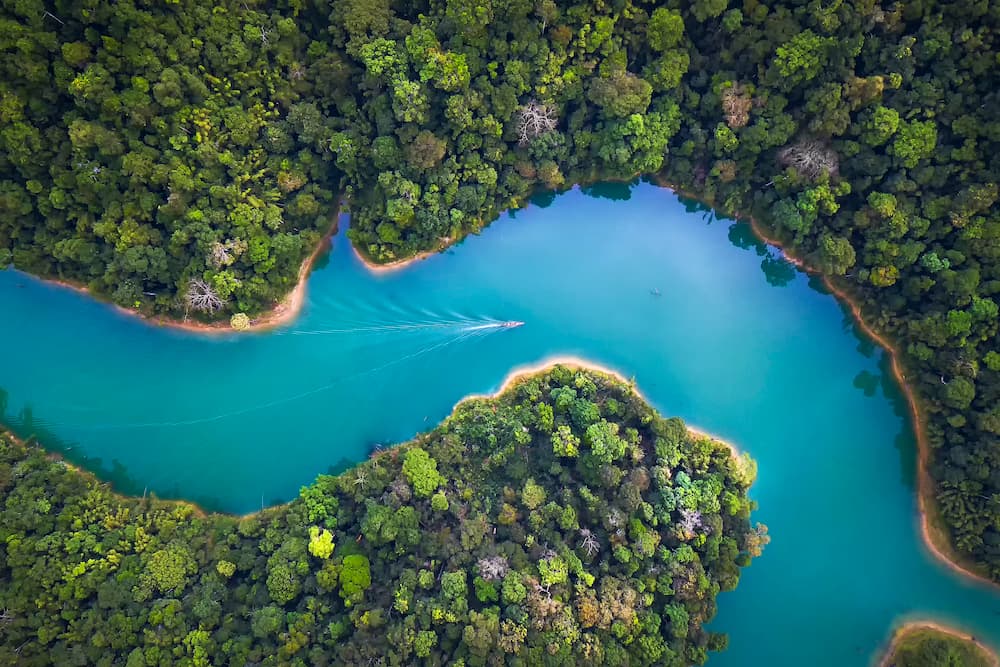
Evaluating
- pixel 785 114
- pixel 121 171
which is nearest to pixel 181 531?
pixel 121 171

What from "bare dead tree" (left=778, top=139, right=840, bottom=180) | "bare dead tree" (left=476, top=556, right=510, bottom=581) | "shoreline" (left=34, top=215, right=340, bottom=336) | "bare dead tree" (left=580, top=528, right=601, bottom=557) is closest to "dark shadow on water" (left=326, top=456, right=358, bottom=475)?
"shoreline" (left=34, top=215, right=340, bottom=336)

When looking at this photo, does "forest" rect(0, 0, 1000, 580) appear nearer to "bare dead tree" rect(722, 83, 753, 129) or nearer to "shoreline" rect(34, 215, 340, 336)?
"bare dead tree" rect(722, 83, 753, 129)

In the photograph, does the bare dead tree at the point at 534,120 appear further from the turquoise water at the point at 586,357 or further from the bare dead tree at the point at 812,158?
the bare dead tree at the point at 812,158

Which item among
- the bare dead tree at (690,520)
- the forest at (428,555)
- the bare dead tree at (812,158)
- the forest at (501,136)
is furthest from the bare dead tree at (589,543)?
the bare dead tree at (812,158)

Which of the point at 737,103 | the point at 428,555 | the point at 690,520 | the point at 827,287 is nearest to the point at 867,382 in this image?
the point at 827,287

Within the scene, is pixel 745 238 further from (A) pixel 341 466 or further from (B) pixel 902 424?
(A) pixel 341 466

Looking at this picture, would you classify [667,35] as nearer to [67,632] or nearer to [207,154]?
[207,154]
